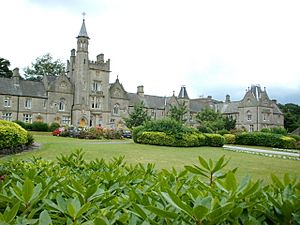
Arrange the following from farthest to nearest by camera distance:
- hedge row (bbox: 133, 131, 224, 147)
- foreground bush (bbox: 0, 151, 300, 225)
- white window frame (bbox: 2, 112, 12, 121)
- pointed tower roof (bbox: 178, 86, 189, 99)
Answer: pointed tower roof (bbox: 178, 86, 189, 99)
white window frame (bbox: 2, 112, 12, 121)
hedge row (bbox: 133, 131, 224, 147)
foreground bush (bbox: 0, 151, 300, 225)

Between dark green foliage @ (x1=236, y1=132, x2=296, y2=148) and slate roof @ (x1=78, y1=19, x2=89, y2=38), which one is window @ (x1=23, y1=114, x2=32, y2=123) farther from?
dark green foliage @ (x1=236, y1=132, x2=296, y2=148)

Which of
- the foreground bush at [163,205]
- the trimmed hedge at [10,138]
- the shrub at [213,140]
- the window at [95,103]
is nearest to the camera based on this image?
the foreground bush at [163,205]

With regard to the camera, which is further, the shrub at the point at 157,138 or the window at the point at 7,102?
the window at the point at 7,102

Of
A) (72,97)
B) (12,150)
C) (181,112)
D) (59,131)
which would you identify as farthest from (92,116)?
(12,150)

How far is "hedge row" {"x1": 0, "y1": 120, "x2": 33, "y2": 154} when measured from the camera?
1817 centimetres

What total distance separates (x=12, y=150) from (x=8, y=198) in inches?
724

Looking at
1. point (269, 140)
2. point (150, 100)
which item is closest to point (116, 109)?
point (150, 100)

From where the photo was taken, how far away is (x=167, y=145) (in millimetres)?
28656

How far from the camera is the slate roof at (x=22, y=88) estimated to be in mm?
57375

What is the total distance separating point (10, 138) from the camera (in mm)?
18453

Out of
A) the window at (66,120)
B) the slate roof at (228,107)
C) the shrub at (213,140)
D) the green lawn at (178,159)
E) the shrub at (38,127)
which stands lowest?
the green lawn at (178,159)

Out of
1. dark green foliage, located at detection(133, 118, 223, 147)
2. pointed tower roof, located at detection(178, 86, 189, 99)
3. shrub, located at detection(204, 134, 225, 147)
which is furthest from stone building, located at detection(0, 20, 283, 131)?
shrub, located at detection(204, 134, 225, 147)

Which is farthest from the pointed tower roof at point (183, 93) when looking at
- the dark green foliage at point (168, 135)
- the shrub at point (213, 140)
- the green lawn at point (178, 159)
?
the green lawn at point (178, 159)

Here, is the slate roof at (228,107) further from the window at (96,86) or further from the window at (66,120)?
the window at (66,120)
